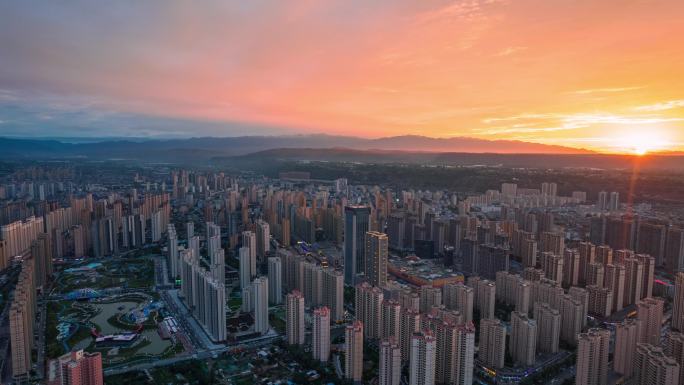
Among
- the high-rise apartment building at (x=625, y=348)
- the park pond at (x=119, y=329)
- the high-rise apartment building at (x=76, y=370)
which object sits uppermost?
the high-rise apartment building at (x=76, y=370)

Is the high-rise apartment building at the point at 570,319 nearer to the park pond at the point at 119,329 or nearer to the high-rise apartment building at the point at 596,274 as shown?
the high-rise apartment building at the point at 596,274

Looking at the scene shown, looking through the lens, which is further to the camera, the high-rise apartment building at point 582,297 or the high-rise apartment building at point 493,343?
the high-rise apartment building at point 582,297

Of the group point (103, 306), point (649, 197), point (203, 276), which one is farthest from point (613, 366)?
point (649, 197)

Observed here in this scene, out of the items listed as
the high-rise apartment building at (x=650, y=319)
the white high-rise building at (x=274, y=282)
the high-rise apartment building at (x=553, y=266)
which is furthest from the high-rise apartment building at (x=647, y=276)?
the white high-rise building at (x=274, y=282)

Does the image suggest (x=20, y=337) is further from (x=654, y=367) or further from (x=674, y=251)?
(x=674, y=251)

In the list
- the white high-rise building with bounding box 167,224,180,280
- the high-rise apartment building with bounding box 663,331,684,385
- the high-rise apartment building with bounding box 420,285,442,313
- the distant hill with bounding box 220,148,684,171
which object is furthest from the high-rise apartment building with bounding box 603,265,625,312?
the distant hill with bounding box 220,148,684,171

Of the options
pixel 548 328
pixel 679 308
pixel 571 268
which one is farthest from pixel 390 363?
pixel 571 268

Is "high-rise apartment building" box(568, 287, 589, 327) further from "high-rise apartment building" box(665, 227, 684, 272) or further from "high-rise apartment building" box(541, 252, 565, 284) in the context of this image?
"high-rise apartment building" box(665, 227, 684, 272)
